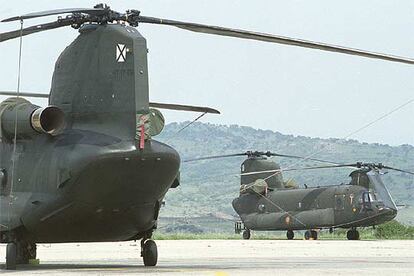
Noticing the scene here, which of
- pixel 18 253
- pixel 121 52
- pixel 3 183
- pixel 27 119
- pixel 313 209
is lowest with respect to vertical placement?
pixel 18 253

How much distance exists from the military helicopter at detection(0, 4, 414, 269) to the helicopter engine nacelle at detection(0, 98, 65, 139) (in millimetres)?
20

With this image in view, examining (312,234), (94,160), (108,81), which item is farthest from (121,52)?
(312,234)

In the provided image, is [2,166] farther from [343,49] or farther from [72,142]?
[343,49]

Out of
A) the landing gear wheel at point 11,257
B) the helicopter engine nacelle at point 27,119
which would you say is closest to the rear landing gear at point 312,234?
the helicopter engine nacelle at point 27,119

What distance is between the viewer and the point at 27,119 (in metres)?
18.7

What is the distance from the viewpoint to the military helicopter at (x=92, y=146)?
1766 centimetres

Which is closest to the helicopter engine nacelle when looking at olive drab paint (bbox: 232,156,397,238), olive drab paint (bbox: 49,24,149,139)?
olive drab paint (bbox: 49,24,149,139)

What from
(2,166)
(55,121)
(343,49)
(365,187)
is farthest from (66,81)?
(365,187)

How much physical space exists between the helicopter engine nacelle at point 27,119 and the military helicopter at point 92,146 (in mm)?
20

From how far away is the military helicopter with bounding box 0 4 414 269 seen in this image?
17.7 meters

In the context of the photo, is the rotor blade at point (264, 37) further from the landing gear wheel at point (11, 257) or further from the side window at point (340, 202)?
the side window at point (340, 202)

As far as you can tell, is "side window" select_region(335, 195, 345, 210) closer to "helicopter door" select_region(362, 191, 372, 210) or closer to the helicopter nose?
"helicopter door" select_region(362, 191, 372, 210)

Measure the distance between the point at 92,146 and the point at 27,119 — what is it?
1838 millimetres

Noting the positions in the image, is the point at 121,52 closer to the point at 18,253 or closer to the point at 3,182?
the point at 3,182
